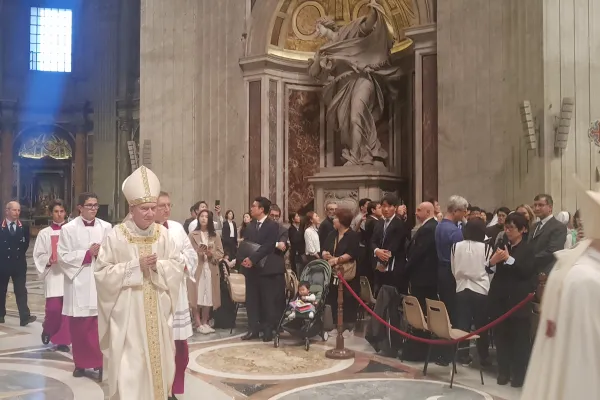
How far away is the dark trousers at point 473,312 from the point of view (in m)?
6.15

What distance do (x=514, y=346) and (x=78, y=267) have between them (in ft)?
13.4

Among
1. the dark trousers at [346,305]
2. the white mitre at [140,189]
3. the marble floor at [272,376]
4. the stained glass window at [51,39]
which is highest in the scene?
the stained glass window at [51,39]

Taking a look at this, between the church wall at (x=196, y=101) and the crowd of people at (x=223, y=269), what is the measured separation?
2.76 m

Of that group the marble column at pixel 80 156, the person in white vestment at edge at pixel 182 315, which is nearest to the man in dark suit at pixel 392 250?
the person in white vestment at edge at pixel 182 315

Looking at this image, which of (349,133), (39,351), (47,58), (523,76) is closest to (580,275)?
(39,351)

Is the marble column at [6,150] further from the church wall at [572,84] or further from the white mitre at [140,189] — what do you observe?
the white mitre at [140,189]

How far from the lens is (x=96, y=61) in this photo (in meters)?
24.1

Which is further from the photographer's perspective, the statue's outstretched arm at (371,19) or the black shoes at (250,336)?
the statue's outstretched arm at (371,19)

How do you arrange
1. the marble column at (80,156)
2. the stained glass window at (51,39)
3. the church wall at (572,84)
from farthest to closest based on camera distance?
the stained glass window at (51,39)
the marble column at (80,156)
the church wall at (572,84)

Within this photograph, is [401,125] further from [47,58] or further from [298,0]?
[47,58]

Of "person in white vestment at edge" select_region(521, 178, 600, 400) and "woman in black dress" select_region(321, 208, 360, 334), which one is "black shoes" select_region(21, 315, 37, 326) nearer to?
"woman in black dress" select_region(321, 208, 360, 334)

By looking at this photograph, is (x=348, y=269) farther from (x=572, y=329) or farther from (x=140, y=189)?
(x=572, y=329)

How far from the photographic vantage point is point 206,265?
26.9 ft

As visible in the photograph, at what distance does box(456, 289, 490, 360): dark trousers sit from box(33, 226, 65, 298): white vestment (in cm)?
418
